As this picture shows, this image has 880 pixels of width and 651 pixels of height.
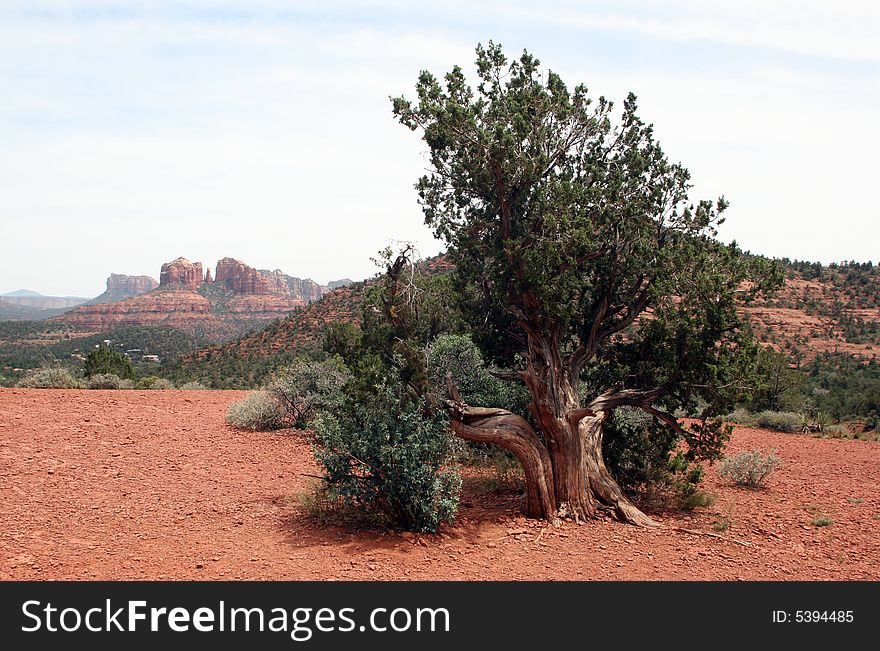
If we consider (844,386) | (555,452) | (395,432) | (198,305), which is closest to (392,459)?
(395,432)

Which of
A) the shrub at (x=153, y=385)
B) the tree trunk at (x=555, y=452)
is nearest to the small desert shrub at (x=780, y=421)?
the tree trunk at (x=555, y=452)

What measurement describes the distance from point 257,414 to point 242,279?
127m

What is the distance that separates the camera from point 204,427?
13.2 metres

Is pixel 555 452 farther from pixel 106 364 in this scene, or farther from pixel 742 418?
pixel 106 364

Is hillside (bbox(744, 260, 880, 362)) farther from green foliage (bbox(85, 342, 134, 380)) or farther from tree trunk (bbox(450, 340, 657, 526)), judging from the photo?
green foliage (bbox(85, 342, 134, 380))

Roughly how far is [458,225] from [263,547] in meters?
5.06

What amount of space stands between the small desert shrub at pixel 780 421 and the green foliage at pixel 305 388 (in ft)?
42.8

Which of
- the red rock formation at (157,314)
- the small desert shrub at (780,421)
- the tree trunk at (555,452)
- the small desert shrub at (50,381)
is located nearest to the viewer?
the tree trunk at (555,452)

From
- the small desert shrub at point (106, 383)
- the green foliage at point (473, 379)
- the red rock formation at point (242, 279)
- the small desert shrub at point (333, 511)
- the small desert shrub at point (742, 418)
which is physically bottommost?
the small desert shrub at point (742, 418)

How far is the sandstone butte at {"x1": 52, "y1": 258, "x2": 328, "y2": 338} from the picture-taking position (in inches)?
3959

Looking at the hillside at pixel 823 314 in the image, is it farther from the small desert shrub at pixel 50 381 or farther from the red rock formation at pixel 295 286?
the red rock formation at pixel 295 286

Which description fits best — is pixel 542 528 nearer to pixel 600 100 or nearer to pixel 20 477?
pixel 600 100

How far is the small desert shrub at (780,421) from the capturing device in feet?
58.4

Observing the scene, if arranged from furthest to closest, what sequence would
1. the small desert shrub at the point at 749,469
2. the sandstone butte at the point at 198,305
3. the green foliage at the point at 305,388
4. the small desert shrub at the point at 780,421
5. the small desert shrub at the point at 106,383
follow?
1. the sandstone butte at the point at 198,305
2. the small desert shrub at the point at 106,383
3. the small desert shrub at the point at 780,421
4. the green foliage at the point at 305,388
5. the small desert shrub at the point at 749,469
